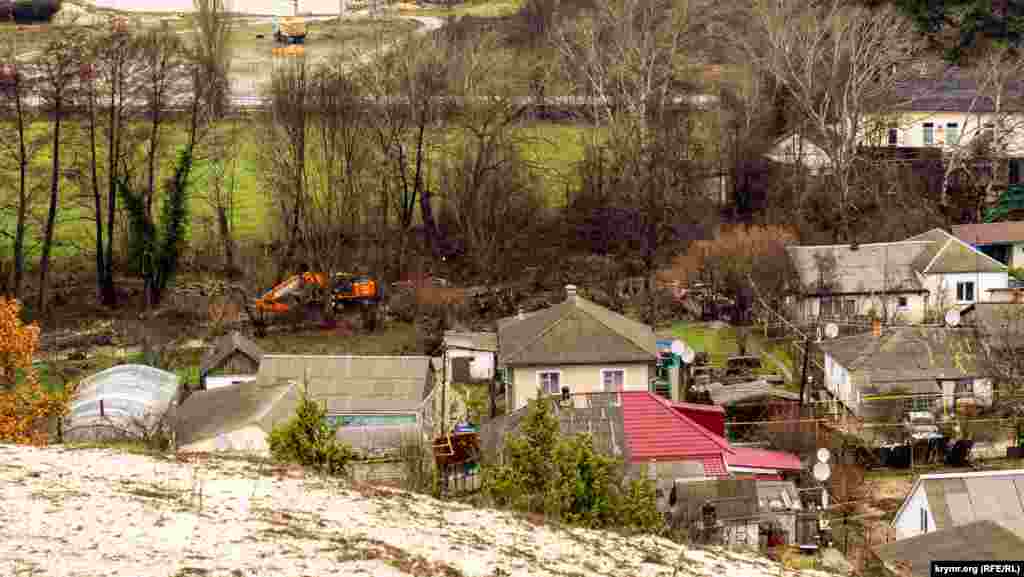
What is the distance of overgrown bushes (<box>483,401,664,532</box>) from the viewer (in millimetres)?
14680

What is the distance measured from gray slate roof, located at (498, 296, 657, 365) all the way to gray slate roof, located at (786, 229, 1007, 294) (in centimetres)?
797

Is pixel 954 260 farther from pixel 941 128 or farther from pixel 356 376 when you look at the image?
pixel 356 376

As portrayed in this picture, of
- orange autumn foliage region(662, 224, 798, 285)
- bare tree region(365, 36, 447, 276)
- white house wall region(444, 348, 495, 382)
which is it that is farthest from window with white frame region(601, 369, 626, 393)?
bare tree region(365, 36, 447, 276)

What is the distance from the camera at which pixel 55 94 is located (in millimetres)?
37438

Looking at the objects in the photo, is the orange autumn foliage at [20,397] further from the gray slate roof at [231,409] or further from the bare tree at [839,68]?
the bare tree at [839,68]

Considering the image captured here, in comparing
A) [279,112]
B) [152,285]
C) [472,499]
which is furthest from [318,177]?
[472,499]

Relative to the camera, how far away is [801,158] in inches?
1768

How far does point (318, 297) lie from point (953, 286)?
1688 cm

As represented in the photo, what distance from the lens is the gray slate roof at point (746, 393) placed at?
26.6m

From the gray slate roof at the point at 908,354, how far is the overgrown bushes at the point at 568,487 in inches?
530

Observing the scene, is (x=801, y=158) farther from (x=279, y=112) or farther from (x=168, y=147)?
(x=168, y=147)

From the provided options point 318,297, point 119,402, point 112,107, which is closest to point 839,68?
point 318,297

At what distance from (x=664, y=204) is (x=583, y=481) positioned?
27.7 m

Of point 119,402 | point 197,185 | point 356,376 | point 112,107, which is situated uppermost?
point 112,107
